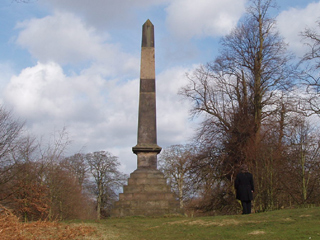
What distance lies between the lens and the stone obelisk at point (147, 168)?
1315 cm

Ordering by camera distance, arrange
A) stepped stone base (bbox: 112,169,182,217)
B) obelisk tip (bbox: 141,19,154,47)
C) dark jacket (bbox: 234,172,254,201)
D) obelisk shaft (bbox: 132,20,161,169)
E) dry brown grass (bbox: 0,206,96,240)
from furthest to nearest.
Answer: obelisk tip (bbox: 141,19,154,47) < obelisk shaft (bbox: 132,20,161,169) < stepped stone base (bbox: 112,169,182,217) < dark jacket (bbox: 234,172,254,201) < dry brown grass (bbox: 0,206,96,240)

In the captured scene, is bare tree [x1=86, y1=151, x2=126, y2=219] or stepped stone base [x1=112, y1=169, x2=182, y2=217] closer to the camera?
stepped stone base [x1=112, y1=169, x2=182, y2=217]

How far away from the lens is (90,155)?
46719mm

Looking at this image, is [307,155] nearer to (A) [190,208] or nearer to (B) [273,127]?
(B) [273,127]

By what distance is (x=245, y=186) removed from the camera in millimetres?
11570

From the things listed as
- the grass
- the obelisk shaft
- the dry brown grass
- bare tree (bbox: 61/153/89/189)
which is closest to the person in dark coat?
the grass

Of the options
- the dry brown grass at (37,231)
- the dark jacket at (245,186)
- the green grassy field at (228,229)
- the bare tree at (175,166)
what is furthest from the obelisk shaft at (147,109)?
the bare tree at (175,166)

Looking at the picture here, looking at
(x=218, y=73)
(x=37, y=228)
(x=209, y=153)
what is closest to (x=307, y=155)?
(x=209, y=153)

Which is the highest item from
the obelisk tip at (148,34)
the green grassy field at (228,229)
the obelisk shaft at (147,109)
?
the obelisk tip at (148,34)

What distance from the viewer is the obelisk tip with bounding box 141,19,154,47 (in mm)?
15461

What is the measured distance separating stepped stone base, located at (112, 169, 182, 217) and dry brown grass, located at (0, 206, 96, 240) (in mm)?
4148

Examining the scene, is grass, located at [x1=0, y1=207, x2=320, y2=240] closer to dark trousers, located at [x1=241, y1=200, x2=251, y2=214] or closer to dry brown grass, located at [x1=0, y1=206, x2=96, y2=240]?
dry brown grass, located at [x1=0, y1=206, x2=96, y2=240]

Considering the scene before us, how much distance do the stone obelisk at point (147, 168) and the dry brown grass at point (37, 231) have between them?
4299mm

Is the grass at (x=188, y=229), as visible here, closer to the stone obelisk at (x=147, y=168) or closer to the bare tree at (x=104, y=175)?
the stone obelisk at (x=147, y=168)
